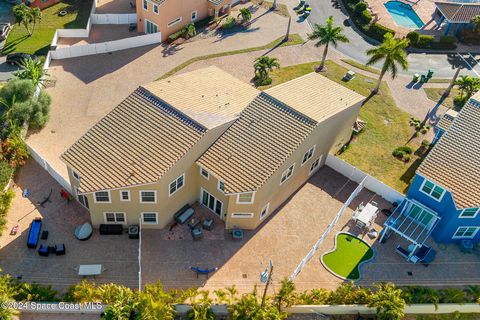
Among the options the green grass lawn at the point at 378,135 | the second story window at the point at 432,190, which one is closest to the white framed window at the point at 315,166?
the green grass lawn at the point at 378,135

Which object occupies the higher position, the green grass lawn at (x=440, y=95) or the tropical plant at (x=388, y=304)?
the green grass lawn at (x=440, y=95)

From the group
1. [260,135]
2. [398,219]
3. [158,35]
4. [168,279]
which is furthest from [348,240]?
[158,35]

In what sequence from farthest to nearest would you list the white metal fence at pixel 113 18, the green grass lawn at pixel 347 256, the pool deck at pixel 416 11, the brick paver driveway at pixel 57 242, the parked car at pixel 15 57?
1. the pool deck at pixel 416 11
2. the white metal fence at pixel 113 18
3. the parked car at pixel 15 57
4. the green grass lawn at pixel 347 256
5. the brick paver driveway at pixel 57 242

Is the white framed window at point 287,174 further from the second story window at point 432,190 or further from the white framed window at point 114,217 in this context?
the white framed window at point 114,217

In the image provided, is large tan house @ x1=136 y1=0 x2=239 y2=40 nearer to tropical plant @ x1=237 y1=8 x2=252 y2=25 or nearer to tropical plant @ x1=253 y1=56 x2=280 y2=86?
tropical plant @ x1=237 y1=8 x2=252 y2=25

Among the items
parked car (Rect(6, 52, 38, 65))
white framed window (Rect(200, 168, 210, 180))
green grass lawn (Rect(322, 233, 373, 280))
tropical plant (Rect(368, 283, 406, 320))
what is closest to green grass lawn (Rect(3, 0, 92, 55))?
parked car (Rect(6, 52, 38, 65))

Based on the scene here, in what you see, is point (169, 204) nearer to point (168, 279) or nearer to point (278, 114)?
point (168, 279)
